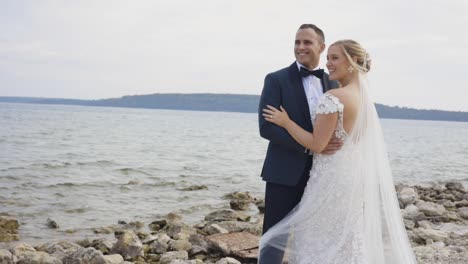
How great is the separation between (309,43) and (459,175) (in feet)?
80.6

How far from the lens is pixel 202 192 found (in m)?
17.3

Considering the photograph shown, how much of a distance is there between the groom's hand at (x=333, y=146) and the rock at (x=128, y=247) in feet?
16.9

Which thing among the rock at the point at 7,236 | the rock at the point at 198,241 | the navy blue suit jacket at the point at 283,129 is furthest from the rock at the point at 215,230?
the navy blue suit jacket at the point at 283,129

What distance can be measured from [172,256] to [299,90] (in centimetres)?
441

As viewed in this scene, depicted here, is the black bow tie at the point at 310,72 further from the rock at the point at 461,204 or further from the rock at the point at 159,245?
the rock at the point at 461,204

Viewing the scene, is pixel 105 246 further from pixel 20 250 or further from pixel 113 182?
pixel 113 182

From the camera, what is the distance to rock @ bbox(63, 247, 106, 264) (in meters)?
7.34

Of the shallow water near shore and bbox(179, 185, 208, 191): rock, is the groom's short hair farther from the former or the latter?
bbox(179, 185, 208, 191): rock

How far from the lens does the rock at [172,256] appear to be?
774cm

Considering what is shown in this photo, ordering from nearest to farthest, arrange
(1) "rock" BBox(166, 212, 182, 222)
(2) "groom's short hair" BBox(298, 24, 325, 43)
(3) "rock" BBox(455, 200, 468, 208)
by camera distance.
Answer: (2) "groom's short hair" BBox(298, 24, 325, 43) < (1) "rock" BBox(166, 212, 182, 222) < (3) "rock" BBox(455, 200, 468, 208)

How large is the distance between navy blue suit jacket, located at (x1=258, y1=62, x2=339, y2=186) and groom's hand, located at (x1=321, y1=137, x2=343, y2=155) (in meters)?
0.23

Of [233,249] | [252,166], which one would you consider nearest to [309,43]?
[233,249]

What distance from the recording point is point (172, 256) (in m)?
7.84

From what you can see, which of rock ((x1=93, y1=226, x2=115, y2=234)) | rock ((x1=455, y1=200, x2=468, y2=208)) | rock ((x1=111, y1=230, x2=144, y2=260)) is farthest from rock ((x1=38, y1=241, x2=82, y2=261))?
rock ((x1=455, y1=200, x2=468, y2=208))
